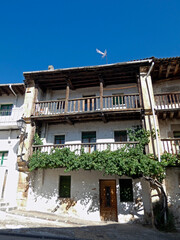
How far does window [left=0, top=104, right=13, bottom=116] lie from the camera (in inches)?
480

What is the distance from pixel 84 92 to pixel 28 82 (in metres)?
3.81

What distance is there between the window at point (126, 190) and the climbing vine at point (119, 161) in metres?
1.28

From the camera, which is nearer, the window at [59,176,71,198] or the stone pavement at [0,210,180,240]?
the stone pavement at [0,210,180,240]

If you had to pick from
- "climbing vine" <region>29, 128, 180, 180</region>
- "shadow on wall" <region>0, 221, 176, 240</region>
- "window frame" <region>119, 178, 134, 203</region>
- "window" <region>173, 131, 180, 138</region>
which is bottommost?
"shadow on wall" <region>0, 221, 176, 240</region>

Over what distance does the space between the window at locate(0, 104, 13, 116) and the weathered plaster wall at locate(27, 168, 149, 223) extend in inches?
200

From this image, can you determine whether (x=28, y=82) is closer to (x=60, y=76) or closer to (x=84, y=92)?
(x=60, y=76)

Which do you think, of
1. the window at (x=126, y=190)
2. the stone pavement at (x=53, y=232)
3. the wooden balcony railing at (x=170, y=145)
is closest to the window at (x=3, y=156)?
the stone pavement at (x=53, y=232)

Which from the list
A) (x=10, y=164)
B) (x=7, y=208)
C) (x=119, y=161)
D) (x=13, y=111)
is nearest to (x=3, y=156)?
(x=10, y=164)

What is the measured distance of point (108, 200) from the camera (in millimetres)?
9102

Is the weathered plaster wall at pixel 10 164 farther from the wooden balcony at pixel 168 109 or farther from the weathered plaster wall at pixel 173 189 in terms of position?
the wooden balcony at pixel 168 109

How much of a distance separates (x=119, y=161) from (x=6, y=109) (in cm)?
927

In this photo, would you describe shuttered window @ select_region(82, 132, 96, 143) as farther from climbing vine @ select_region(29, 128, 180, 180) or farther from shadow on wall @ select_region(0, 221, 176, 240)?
shadow on wall @ select_region(0, 221, 176, 240)

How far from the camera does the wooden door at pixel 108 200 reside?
28.9 feet

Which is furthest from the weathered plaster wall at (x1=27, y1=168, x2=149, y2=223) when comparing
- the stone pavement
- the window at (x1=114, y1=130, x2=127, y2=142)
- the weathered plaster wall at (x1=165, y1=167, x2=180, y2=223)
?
the window at (x1=114, y1=130, x2=127, y2=142)
